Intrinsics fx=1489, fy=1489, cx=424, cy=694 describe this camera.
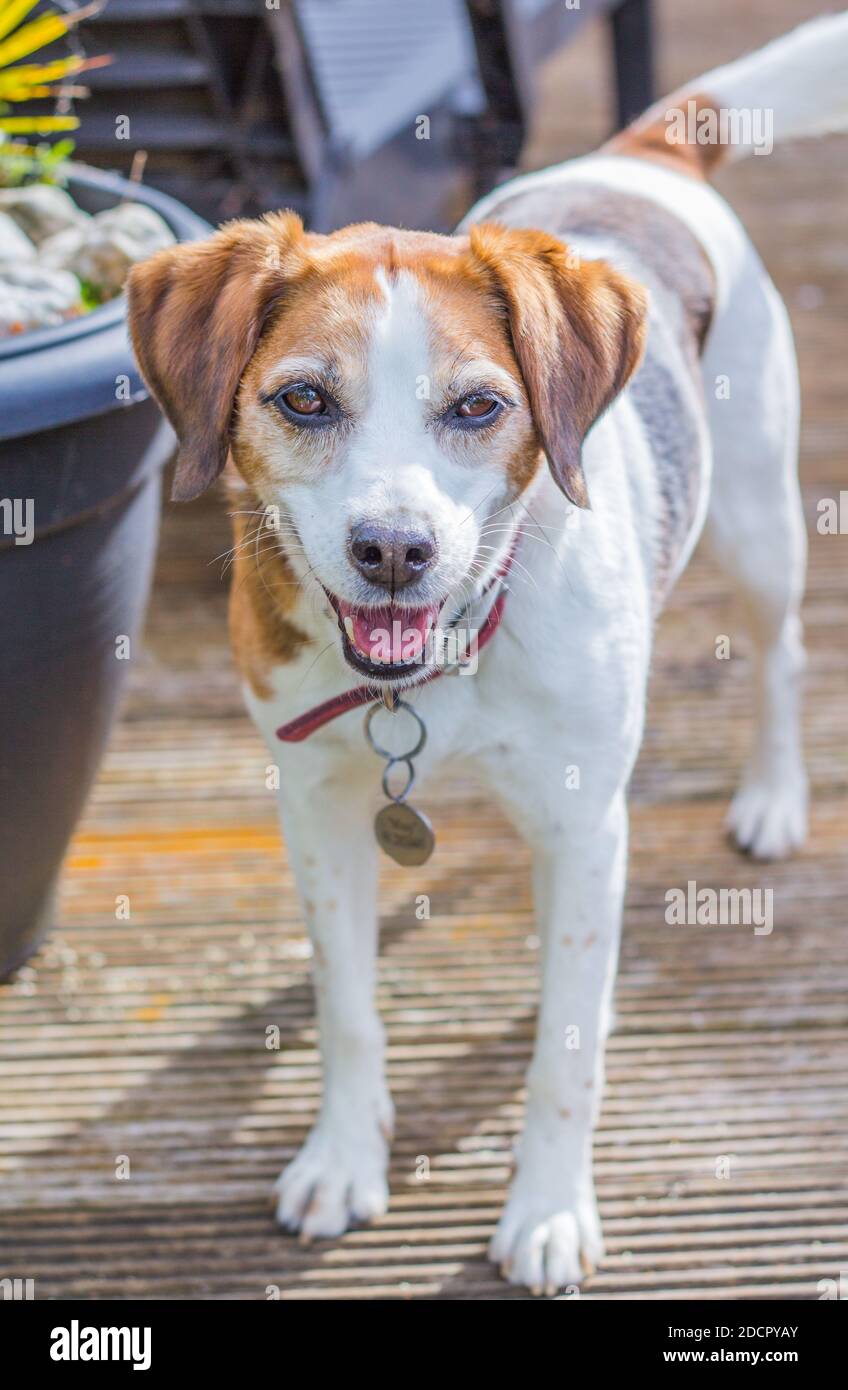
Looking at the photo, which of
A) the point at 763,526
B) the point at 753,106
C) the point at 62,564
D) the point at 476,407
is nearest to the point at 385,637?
the point at 476,407

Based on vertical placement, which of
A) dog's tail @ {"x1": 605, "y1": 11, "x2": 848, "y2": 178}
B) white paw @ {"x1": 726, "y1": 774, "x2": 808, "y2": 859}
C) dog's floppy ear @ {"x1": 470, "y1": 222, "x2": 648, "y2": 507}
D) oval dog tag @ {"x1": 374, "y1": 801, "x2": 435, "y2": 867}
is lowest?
oval dog tag @ {"x1": 374, "y1": 801, "x2": 435, "y2": 867}

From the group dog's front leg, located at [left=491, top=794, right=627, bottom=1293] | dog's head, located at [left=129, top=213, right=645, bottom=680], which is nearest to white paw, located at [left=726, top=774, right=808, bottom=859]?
dog's front leg, located at [left=491, top=794, right=627, bottom=1293]

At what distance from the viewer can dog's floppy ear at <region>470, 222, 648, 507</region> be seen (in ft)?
5.65

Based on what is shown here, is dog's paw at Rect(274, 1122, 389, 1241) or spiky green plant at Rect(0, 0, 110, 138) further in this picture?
spiky green plant at Rect(0, 0, 110, 138)

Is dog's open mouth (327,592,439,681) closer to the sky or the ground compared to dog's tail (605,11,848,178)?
closer to the ground

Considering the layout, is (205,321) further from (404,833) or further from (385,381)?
(404,833)

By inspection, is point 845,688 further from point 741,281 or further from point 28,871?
point 28,871

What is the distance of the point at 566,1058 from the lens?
210 centimetres

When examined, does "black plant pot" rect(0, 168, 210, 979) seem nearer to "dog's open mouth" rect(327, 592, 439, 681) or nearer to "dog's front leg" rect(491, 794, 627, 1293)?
"dog's open mouth" rect(327, 592, 439, 681)

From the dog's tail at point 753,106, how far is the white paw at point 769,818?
46.7 inches

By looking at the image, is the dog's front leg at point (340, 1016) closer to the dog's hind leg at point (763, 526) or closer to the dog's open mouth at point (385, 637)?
the dog's open mouth at point (385, 637)

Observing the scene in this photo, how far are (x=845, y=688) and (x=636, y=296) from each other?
5.80 ft

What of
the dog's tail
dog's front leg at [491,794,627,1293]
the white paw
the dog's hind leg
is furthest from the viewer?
the white paw

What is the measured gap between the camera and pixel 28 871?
8.09ft
